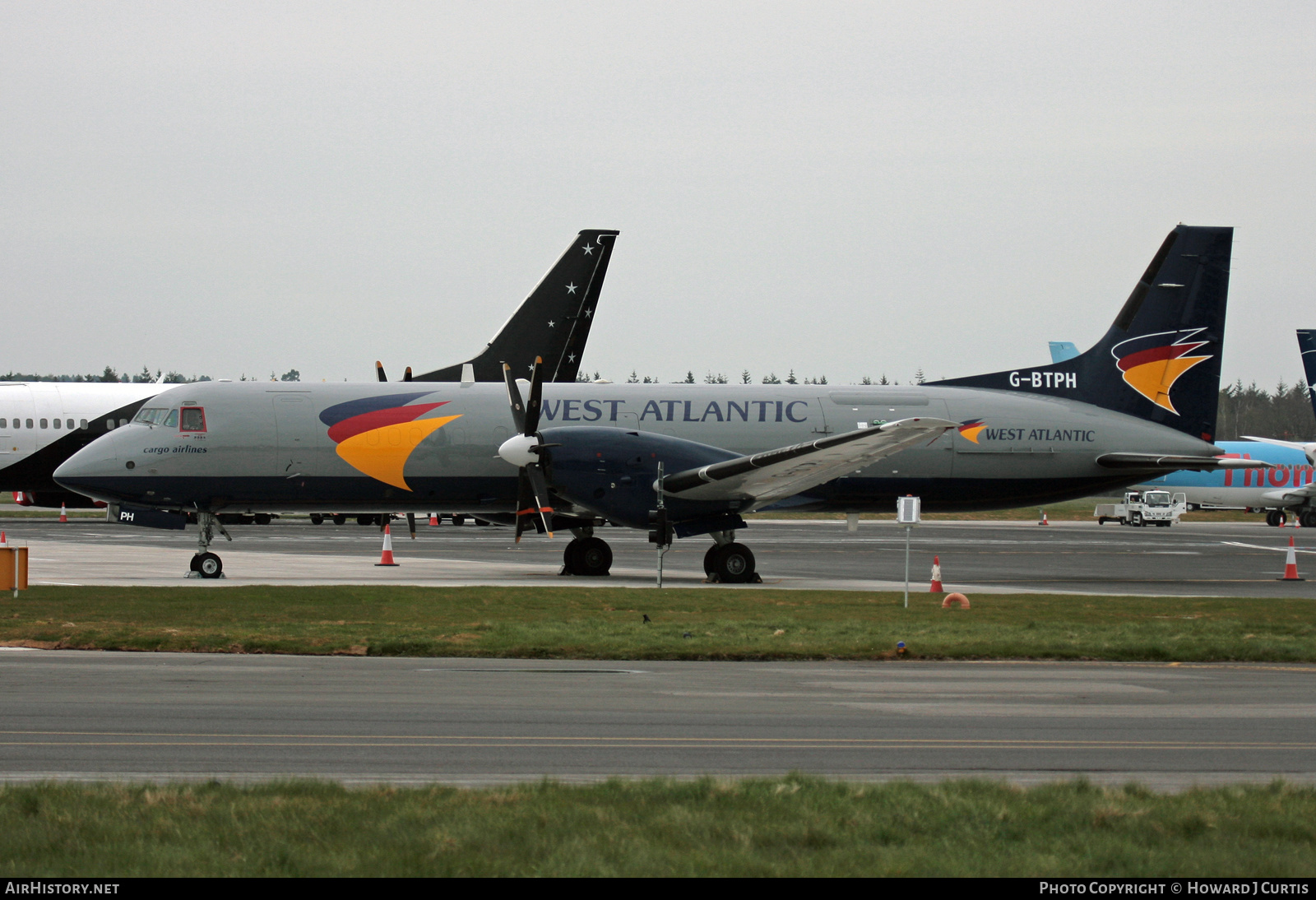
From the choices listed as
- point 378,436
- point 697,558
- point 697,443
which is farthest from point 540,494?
point 697,558

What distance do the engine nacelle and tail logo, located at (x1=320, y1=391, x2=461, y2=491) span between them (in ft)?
10.6

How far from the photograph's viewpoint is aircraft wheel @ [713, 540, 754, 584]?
87.5ft

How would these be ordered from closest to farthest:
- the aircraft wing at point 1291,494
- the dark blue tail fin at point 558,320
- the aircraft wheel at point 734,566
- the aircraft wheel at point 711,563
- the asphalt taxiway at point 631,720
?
the asphalt taxiway at point 631,720 → the aircraft wheel at point 734,566 → the aircraft wheel at point 711,563 → the dark blue tail fin at point 558,320 → the aircraft wing at point 1291,494

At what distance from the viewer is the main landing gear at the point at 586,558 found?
93.5 ft

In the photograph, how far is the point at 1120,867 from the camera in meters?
6.59

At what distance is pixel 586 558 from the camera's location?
28.5m

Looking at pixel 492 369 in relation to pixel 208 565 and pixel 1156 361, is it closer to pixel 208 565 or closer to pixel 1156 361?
pixel 208 565

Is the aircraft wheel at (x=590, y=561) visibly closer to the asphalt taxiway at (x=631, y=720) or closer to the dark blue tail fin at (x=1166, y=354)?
the dark blue tail fin at (x=1166, y=354)

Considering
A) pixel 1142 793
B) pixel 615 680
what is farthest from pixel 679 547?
pixel 1142 793

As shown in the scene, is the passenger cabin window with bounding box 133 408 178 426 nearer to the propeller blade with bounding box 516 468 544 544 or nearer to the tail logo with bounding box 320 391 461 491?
the tail logo with bounding box 320 391 461 491

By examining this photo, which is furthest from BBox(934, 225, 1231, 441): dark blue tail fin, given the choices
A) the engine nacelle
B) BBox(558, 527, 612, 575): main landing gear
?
BBox(558, 527, 612, 575): main landing gear

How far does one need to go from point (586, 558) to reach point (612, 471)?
314cm

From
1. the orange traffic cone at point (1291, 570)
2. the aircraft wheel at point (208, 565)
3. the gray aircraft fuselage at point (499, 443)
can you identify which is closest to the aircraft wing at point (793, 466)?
the gray aircraft fuselage at point (499, 443)

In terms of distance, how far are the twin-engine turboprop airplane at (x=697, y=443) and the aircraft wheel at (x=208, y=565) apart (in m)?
0.05
